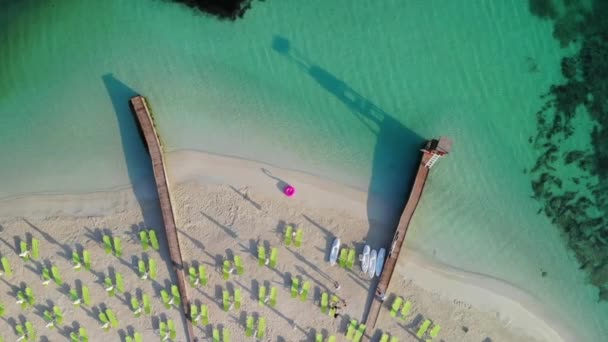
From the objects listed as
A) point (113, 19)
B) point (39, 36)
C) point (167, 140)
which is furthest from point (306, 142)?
point (39, 36)

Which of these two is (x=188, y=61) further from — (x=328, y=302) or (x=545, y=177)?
(x=545, y=177)

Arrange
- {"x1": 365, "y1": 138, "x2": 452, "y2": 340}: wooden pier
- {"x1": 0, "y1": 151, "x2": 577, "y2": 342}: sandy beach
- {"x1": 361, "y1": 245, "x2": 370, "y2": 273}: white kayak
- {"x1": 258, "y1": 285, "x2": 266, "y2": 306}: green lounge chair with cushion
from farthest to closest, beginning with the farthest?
{"x1": 0, "y1": 151, "x2": 577, "y2": 342}: sandy beach, {"x1": 258, "y1": 285, "x2": 266, "y2": 306}: green lounge chair with cushion, {"x1": 361, "y1": 245, "x2": 370, "y2": 273}: white kayak, {"x1": 365, "y1": 138, "x2": 452, "y2": 340}: wooden pier

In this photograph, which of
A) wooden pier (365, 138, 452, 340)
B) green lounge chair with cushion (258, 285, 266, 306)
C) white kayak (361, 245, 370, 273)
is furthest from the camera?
green lounge chair with cushion (258, 285, 266, 306)

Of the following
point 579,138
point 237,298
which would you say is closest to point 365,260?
point 237,298

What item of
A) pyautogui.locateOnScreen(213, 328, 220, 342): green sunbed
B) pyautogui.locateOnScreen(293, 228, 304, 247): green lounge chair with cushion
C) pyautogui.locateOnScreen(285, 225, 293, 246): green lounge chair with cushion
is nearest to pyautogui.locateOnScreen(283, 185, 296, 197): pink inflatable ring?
pyautogui.locateOnScreen(285, 225, 293, 246): green lounge chair with cushion

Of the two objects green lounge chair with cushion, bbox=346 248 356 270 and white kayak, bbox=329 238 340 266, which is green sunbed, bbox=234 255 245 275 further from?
green lounge chair with cushion, bbox=346 248 356 270
